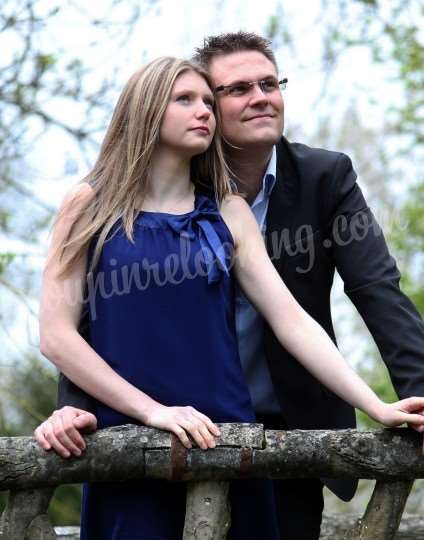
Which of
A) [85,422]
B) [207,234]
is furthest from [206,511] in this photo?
[207,234]

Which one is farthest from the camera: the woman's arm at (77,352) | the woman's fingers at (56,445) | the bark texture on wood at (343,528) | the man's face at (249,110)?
the bark texture on wood at (343,528)

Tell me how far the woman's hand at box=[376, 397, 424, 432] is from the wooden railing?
4cm

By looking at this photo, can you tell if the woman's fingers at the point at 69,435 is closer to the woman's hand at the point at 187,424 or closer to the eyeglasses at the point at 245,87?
the woman's hand at the point at 187,424

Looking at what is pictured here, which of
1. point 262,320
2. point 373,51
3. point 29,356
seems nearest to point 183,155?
point 262,320

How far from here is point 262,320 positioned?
3311 millimetres

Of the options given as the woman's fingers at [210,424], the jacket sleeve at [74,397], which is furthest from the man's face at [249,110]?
the woman's fingers at [210,424]

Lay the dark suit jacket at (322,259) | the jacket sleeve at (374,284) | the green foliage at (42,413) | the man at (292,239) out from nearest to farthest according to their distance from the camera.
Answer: the jacket sleeve at (374,284) < the dark suit jacket at (322,259) < the man at (292,239) < the green foliage at (42,413)

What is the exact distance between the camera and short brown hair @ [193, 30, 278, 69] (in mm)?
3604

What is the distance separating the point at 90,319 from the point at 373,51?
551 centimetres

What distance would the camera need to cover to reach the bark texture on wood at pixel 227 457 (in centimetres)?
246

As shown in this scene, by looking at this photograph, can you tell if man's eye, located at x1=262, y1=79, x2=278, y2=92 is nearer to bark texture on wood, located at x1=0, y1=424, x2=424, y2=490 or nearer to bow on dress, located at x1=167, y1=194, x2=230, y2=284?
bow on dress, located at x1=167, y1=194, x2=230, y2=284

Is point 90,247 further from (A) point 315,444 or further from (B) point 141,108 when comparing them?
(A) point 315,444

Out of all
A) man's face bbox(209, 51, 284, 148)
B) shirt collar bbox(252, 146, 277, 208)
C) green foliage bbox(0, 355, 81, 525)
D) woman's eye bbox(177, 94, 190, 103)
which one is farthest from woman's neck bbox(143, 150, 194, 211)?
green foliage bbox(0, 355, 81, 525)

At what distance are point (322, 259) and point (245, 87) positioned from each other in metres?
0.58
